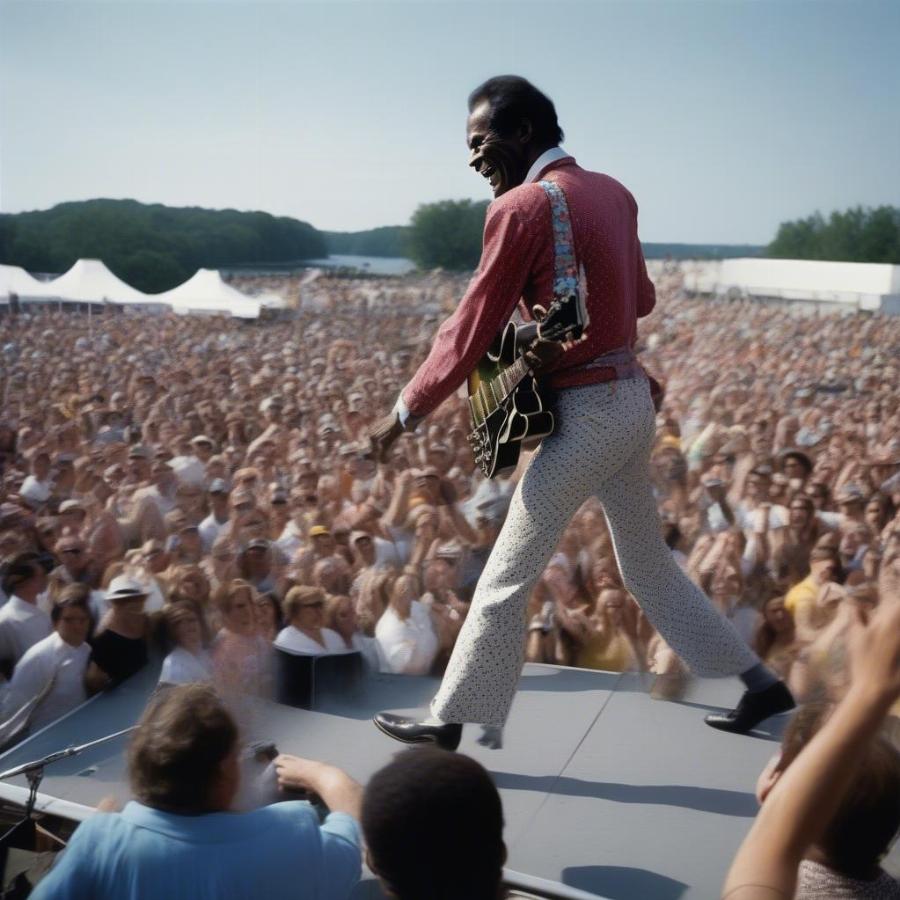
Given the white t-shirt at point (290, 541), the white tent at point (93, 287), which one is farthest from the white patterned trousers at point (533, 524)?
the white tent at point (93, 287)

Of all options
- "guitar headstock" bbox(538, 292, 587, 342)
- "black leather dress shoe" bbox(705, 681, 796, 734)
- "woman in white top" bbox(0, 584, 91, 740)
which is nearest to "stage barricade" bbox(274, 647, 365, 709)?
"woman in white top" bbox(0, 584, 91, 740)

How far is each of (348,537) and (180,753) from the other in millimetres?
3421

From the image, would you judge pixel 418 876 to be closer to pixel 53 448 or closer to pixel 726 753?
pixel 726 753

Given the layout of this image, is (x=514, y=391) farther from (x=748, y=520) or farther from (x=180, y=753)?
(x=748, y=520)

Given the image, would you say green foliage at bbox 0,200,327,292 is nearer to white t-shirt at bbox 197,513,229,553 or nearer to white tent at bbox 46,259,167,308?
white tent at bbox 46,259,167,308

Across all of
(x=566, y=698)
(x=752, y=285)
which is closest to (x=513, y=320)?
(x=566, y=698)

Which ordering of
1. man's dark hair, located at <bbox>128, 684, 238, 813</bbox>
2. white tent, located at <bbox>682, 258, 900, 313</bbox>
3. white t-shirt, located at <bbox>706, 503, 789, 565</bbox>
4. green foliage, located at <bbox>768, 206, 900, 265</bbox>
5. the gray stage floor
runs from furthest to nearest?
1. green foliage, located at <bbox>768, 206, 900, 265</bbox>
2. white tent, located at <bbox>682, 258, 900, 313</bbox>
3. white t-shirt, located at <bbox>706, 503, 789, 565</bbox>
4. the gray stage floor
5. man's dark hair, located at <bbox>128, 684, 238, 813</bbox>

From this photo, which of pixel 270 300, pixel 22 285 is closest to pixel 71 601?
pixel 22 285

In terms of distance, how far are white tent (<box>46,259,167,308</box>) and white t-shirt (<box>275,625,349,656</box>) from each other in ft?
54.7

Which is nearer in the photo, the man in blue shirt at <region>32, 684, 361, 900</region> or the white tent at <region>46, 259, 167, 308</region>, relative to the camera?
the man in blue shirt at <region>32, 684, 361, 900</region>

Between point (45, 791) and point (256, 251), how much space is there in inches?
909

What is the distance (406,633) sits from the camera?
370cm

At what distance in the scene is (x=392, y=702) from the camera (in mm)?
2770

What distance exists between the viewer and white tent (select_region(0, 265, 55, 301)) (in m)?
17.9
